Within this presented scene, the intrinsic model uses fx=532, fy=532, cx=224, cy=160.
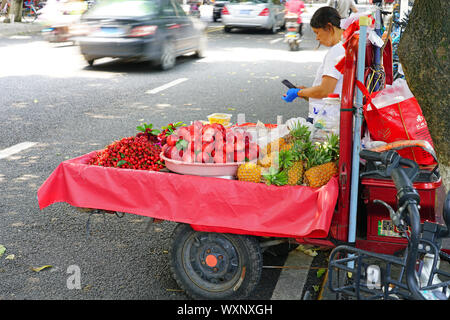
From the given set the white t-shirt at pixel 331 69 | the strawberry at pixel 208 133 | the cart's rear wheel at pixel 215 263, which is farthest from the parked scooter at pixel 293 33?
the cart's rear wheel at pixel 215 263

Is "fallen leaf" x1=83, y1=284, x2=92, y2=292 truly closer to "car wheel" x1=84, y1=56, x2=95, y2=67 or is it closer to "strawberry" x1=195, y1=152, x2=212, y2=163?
"strawberry" x1=195, y1=152, x2=212, y2=163

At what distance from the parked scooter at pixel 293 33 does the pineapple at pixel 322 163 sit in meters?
12.9

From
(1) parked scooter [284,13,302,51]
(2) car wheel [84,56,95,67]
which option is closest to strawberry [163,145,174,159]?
(2) car wheel [84,56,95,67]

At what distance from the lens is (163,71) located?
12.5 metres

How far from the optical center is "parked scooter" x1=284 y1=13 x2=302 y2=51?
15961mm

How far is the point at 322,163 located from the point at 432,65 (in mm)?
881

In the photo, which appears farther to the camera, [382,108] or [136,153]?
[136,153]

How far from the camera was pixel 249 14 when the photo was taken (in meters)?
20.4

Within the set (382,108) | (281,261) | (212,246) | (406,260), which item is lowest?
(281,261)

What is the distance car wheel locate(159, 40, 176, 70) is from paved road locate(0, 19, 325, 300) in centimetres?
19

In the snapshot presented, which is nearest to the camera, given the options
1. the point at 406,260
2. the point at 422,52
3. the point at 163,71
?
the point at 406,260
